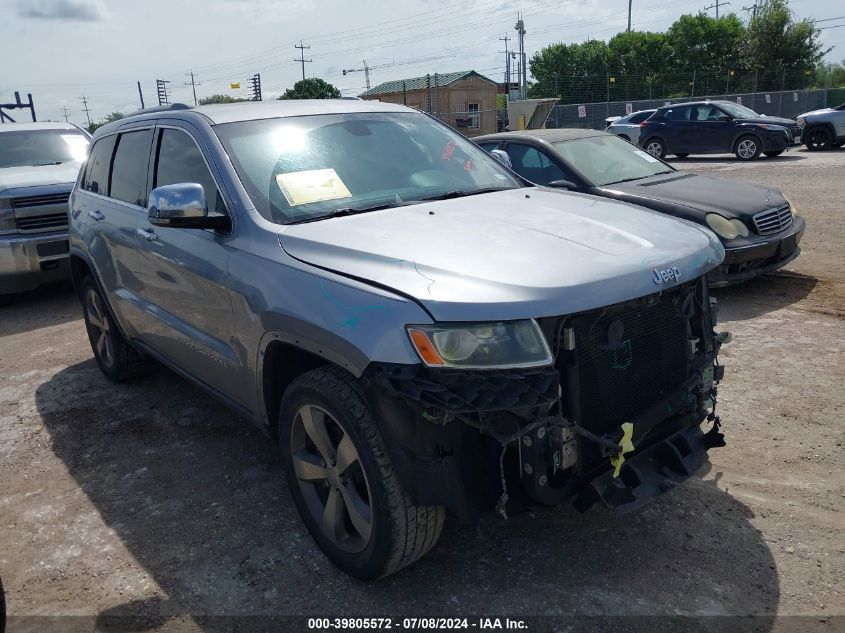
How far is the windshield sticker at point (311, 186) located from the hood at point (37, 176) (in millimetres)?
5741

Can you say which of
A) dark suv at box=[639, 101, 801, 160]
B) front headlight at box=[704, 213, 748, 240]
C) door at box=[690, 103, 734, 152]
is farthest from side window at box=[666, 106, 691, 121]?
front headlight at box=[704, 213, 748, 240]

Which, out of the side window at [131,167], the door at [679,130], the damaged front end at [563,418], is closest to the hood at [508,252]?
the damaged front end at [563,418]

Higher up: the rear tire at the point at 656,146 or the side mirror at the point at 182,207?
the side mirror at the point at 182,207

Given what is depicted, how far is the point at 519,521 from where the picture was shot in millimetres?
3348

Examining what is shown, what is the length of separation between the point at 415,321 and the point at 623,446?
3.09 ft

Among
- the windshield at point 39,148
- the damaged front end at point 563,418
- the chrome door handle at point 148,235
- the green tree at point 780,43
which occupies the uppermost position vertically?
the green tree at point 780,43

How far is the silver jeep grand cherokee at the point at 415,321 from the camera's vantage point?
2471 mm

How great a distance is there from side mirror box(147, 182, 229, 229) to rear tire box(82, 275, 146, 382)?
7.38 feet

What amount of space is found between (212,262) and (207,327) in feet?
1.26

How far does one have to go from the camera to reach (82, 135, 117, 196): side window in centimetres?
505

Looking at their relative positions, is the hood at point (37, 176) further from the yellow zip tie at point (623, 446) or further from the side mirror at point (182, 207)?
Result: the yellow zip tie at point (623, 446)

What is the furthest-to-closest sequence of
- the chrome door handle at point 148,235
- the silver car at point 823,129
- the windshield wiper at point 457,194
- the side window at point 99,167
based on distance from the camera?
the silver car at point 823,129 → the side window at point 99,167 → the chrome door handle at point 148,235 → the windshield wiper at point 457,194

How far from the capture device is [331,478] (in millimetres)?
2979

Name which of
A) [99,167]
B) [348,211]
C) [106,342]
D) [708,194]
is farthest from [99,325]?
[708,194]
